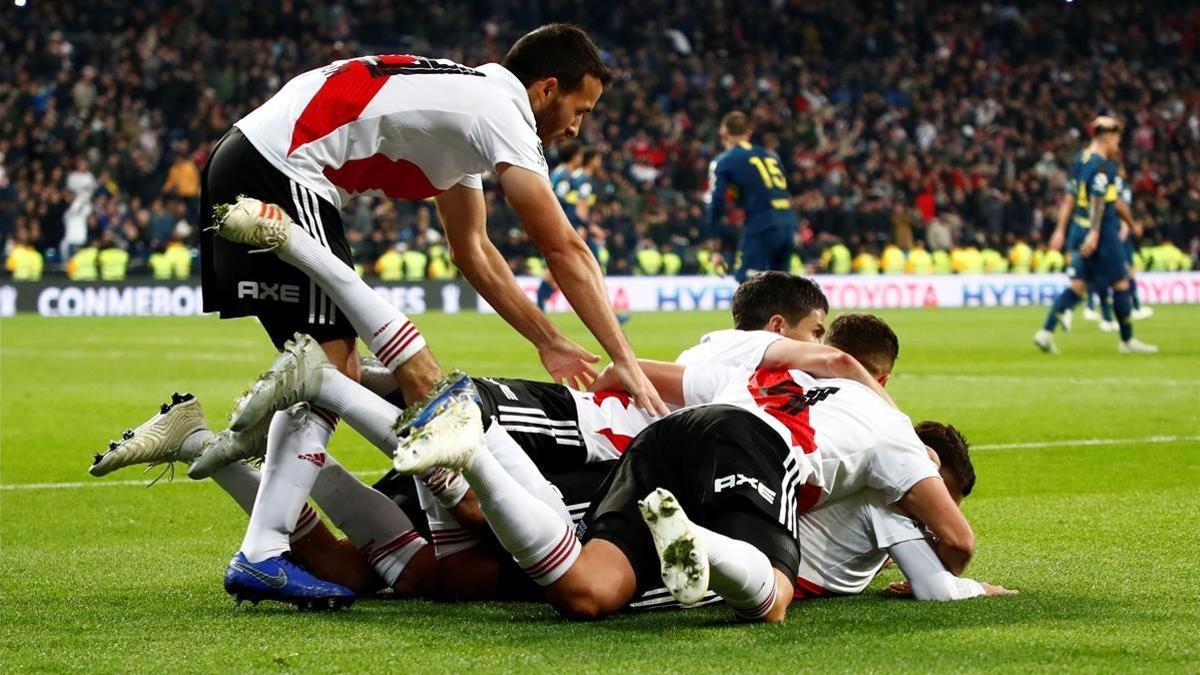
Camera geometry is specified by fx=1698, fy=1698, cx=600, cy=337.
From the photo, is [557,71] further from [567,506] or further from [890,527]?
[890,527]

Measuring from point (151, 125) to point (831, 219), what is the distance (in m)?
12.5

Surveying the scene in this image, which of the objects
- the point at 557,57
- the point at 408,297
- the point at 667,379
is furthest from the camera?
the point at 408,297

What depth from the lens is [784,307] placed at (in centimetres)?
540

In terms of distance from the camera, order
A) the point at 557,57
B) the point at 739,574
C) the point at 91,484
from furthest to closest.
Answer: the point at 91,484
the point at 557,57
the point at 739,574

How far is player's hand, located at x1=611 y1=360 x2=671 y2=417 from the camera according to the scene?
4.77 meters

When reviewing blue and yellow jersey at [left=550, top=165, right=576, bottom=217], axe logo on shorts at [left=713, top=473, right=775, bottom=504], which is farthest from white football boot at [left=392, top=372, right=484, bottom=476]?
blue and yellow jersey at [left=550, top=165, right=576, bottom=217]

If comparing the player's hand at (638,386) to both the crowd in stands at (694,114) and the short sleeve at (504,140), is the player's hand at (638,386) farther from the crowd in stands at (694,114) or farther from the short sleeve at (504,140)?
the crowd in stands at (694,114)

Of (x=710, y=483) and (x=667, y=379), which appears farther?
(x=667, y=379)

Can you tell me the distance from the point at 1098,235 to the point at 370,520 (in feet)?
40.6

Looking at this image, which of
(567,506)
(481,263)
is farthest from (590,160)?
(567,506)

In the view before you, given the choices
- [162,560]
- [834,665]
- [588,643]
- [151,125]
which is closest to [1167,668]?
[834,665]

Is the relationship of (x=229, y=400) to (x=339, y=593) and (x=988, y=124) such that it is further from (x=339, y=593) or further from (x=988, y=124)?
(x=988, y=124)

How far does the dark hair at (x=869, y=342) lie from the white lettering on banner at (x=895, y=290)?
2085cm

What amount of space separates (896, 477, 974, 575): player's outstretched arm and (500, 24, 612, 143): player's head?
1504 millimetres
